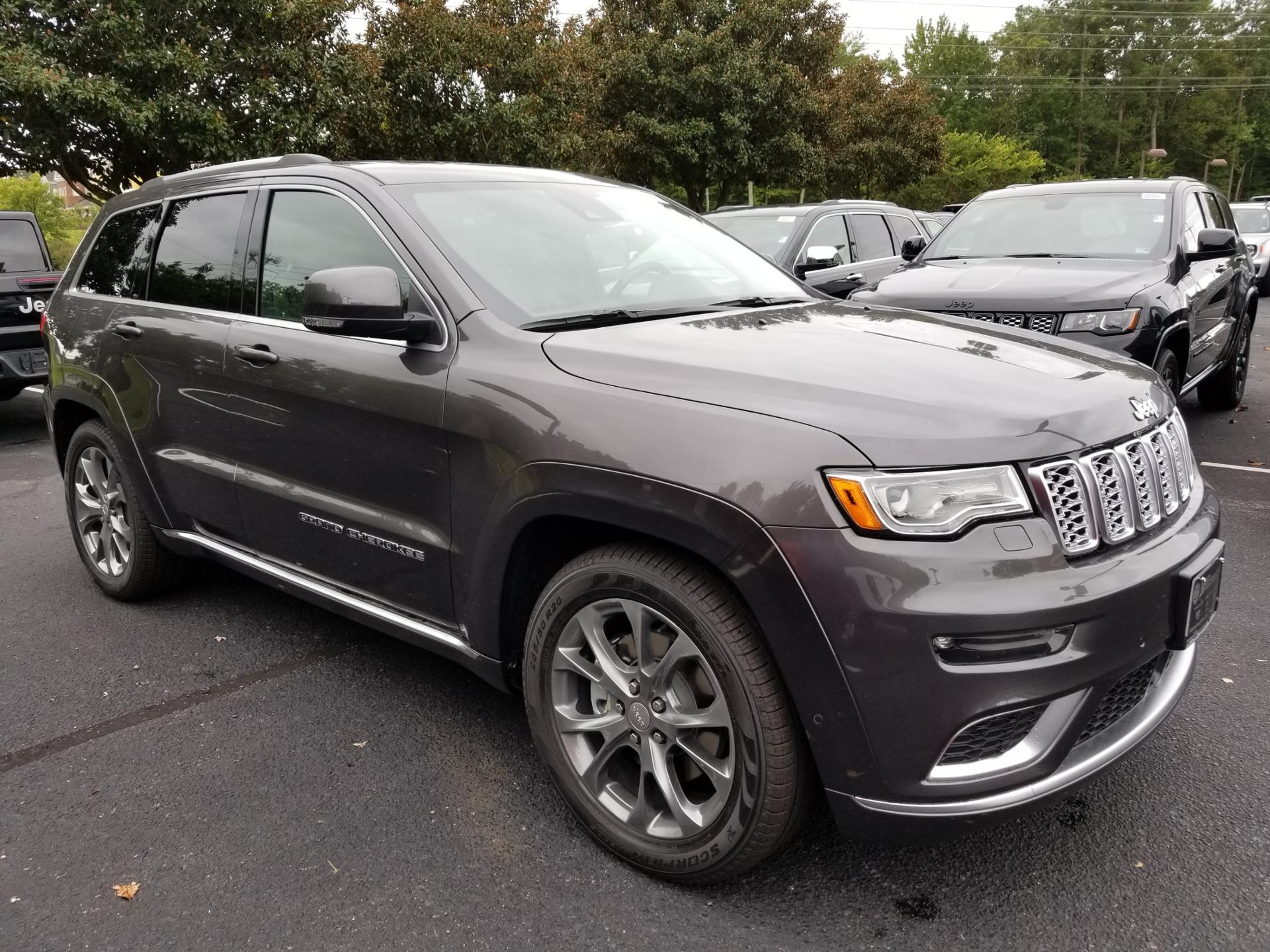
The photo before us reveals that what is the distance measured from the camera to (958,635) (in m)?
1.89

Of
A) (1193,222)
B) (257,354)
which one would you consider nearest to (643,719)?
(257,354)

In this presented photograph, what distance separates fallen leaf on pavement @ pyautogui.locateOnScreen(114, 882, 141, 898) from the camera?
2377 mm

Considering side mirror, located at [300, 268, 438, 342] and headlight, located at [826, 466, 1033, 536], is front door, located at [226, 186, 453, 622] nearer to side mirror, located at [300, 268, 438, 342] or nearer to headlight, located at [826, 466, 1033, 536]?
side mirror, located at [300, 268, 438, 342]

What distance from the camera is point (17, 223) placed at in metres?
8.78

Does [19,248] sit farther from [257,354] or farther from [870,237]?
[870,237]

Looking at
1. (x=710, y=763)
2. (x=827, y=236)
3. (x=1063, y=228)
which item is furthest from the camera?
(x=827, y=236)

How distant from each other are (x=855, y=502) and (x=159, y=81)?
1428 cm

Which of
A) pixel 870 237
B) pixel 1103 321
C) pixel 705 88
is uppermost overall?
pixel 705 88

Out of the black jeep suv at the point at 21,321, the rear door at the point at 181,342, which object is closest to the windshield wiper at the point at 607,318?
the rear door at the point at 181,342

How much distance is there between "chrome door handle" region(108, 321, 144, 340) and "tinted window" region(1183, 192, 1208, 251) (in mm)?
6063

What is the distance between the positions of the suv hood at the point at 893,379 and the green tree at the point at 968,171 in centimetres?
4486

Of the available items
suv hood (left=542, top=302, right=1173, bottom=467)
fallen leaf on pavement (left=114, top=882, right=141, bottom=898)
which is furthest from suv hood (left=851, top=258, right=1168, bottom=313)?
fallen leaf on pavement (left=114, top=882, right=141, bottom=898)

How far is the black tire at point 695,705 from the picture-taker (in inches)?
81.6

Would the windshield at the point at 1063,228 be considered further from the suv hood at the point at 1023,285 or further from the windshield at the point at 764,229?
the windshield at the point at 764,229
